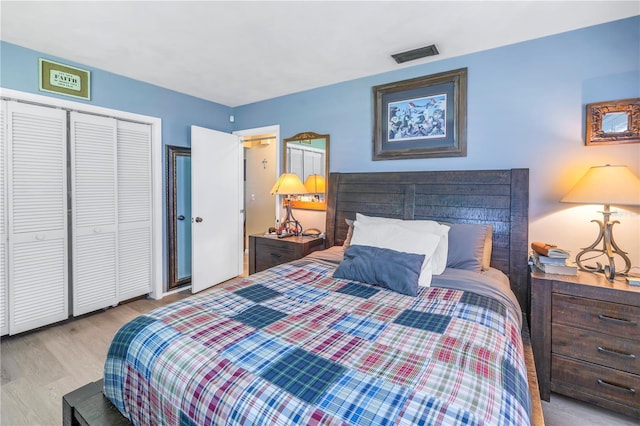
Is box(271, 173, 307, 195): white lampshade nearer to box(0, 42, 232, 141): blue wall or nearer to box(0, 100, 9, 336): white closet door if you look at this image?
box(0, 42, 232, 141): blue wall

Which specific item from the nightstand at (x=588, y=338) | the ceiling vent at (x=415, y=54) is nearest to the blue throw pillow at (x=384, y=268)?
the nightstand at (x=588, y=338)

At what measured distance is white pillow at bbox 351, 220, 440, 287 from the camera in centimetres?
194

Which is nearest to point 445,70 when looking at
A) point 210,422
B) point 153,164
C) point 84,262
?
point 210,422

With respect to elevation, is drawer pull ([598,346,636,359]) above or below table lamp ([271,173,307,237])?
below

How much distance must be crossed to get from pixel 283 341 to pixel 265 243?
7.22 feet

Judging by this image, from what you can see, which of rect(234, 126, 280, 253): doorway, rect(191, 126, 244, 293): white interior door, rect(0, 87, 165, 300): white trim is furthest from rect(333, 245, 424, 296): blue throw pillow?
rect(234, 126, 280, 253): doorway

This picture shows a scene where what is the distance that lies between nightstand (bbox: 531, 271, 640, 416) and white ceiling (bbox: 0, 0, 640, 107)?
1.72 m

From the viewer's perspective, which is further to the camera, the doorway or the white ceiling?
the doorway

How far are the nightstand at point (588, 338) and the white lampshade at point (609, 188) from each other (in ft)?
1.57

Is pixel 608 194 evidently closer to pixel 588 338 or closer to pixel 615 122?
pixel 615 122

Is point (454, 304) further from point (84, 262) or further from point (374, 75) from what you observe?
point (84, 262)

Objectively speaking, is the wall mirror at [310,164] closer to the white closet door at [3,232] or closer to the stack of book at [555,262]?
the stack of book at [555,262]

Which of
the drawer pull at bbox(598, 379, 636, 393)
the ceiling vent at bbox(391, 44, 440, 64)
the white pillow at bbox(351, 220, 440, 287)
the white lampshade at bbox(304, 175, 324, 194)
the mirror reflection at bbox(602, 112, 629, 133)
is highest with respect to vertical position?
the ceiling vent at bbox(391, 44, 440, 64)

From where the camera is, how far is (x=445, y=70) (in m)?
2.68
